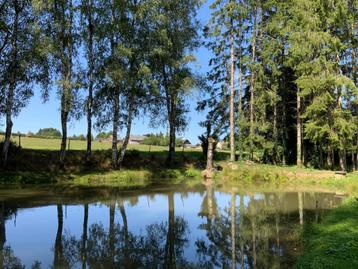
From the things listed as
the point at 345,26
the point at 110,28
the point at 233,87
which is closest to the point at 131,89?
the point at 110,28

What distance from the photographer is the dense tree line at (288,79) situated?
29219 mm

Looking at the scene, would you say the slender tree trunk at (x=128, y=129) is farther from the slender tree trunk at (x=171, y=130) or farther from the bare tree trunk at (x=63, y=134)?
the slender tree trunk at (x=171, y=130)

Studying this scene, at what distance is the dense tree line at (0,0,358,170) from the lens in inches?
1016

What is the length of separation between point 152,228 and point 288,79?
2836cm

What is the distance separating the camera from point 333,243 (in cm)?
884

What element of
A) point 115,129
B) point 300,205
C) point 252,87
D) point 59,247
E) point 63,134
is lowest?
point 59,247

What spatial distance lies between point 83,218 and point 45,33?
16.4 metres

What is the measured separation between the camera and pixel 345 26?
102 ft

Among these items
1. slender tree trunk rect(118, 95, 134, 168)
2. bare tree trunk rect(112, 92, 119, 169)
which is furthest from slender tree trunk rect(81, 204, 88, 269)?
slender tree trunk rect(118, 95, 134, 168)

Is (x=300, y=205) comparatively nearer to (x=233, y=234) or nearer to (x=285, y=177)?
(x=233, y=234)

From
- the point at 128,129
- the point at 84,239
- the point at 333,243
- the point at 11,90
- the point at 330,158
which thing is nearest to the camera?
the point at 333,243

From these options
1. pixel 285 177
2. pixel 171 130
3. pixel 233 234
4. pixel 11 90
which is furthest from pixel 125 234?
pixel 171 130

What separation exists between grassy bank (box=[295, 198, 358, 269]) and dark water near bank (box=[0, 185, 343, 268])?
1.64 feet

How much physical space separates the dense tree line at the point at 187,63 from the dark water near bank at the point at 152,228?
9.10m
